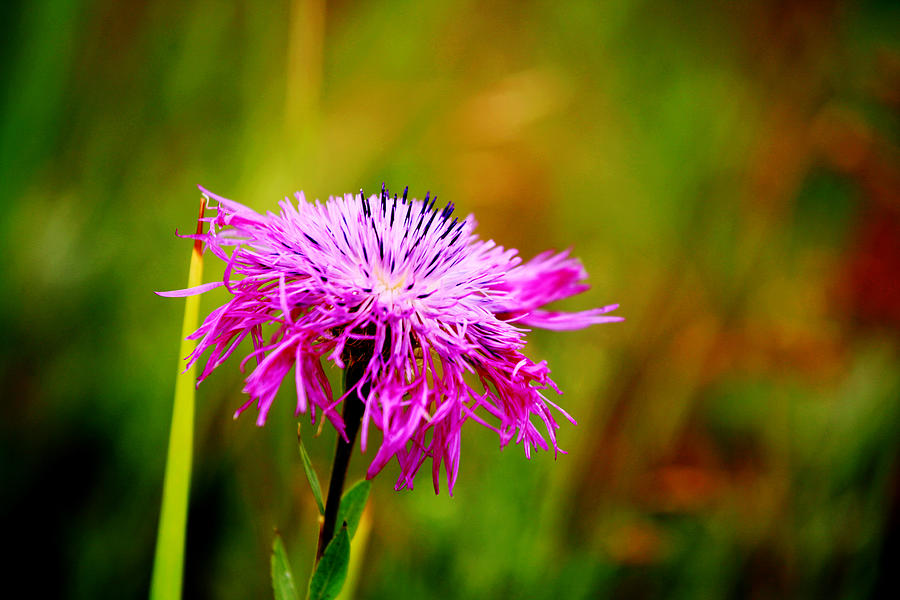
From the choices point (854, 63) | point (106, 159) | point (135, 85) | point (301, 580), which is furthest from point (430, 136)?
point (301, 580)

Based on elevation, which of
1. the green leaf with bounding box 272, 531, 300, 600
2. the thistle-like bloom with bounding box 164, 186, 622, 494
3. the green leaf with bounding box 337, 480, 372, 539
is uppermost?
the thistle-like bloom with bounding box 164, 186, 622, 494

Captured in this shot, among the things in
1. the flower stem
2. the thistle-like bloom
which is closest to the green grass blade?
the thistle-like bloom

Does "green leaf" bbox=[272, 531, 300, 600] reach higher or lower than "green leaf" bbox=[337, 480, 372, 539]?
lower

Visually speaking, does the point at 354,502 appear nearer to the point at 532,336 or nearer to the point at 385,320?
the point at 385,320

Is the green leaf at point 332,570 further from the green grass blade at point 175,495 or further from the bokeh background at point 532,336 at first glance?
the bokeh background at point 532,336

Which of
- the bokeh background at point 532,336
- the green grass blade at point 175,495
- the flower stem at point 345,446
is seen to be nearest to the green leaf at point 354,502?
the flower stem at point 345,446

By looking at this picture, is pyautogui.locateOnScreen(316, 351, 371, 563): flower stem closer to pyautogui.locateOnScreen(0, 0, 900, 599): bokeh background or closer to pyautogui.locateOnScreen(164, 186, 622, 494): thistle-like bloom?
pyautogui.locateOnScreen(164, 186, 622, 494): thistle-like bloom

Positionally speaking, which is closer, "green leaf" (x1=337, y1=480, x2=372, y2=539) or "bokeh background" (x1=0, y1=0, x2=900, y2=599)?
"green leaf" (x1=337, y1=480, x2=372, y2=539)

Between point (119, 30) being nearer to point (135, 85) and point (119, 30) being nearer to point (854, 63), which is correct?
point (135, 85)
